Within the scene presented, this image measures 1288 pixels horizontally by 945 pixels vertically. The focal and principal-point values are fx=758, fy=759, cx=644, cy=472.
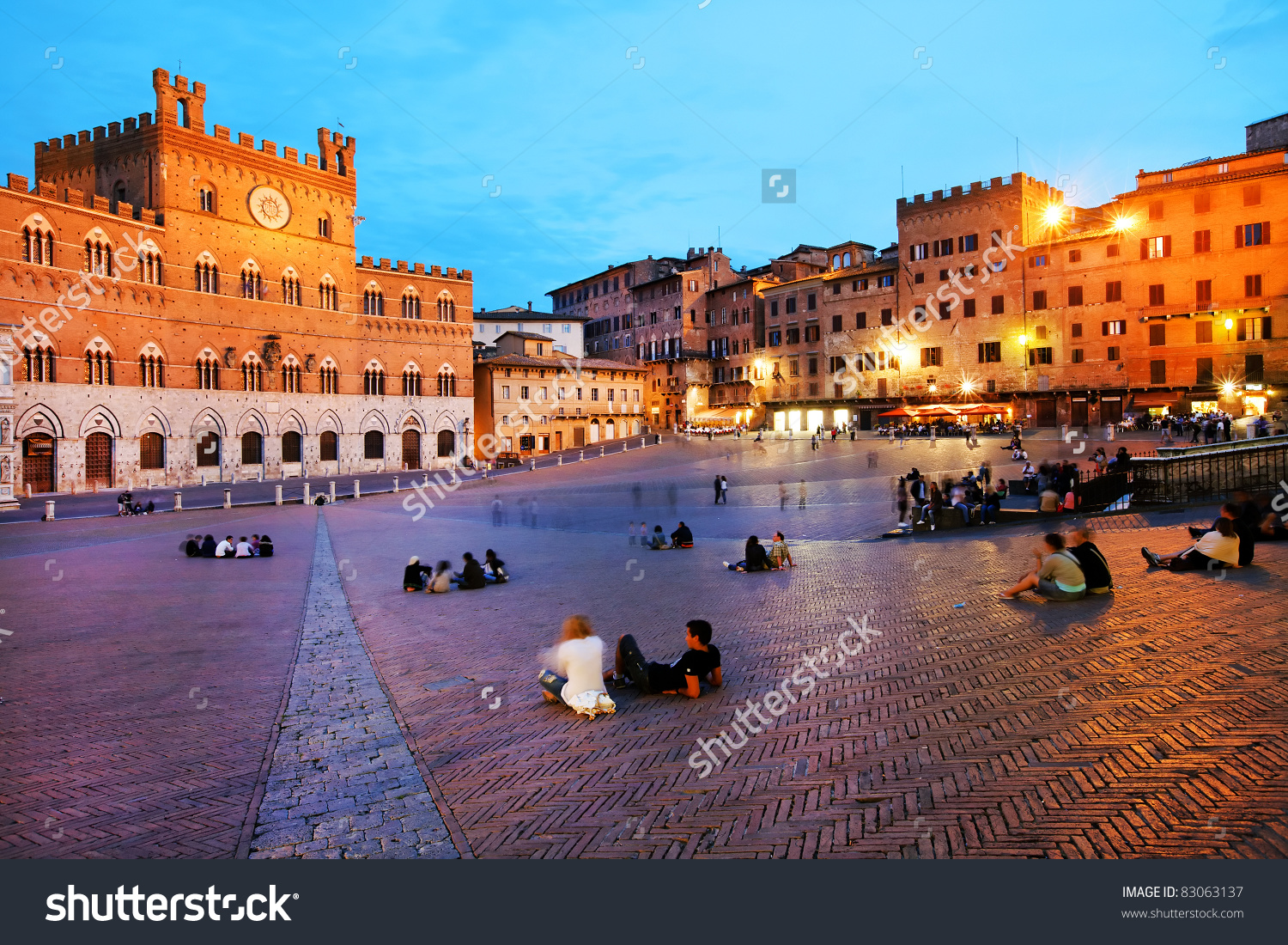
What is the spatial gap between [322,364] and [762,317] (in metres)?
39.3

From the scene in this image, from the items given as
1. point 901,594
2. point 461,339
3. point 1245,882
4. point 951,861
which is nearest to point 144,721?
point 951,861

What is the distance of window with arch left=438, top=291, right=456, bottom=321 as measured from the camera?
56781 mm

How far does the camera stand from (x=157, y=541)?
2286cm

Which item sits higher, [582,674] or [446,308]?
[446,308]

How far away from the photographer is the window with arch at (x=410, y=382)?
180 ft

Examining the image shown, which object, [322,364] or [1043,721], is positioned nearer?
[1043,721]

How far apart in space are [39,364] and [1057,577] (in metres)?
44.7

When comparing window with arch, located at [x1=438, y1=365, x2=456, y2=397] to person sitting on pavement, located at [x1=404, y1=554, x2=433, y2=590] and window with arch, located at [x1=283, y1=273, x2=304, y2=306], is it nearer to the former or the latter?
window with arch, located at [x1=283, y1=273, x2=304, y2=306]

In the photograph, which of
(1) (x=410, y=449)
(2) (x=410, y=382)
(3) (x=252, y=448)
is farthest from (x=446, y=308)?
(3) (x=252, y=448)

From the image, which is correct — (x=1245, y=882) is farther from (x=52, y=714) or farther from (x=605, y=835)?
(x=52, y=714)

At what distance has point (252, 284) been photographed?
153 feet

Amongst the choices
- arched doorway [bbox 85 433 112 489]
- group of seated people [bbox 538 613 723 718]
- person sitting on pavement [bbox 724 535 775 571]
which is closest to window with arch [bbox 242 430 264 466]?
arched doorway [bbox 85 433 112 489]

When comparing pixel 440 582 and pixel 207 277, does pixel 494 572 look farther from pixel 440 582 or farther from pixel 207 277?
pixel 207 277

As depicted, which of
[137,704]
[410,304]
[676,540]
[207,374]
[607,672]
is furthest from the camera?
[410,304]
